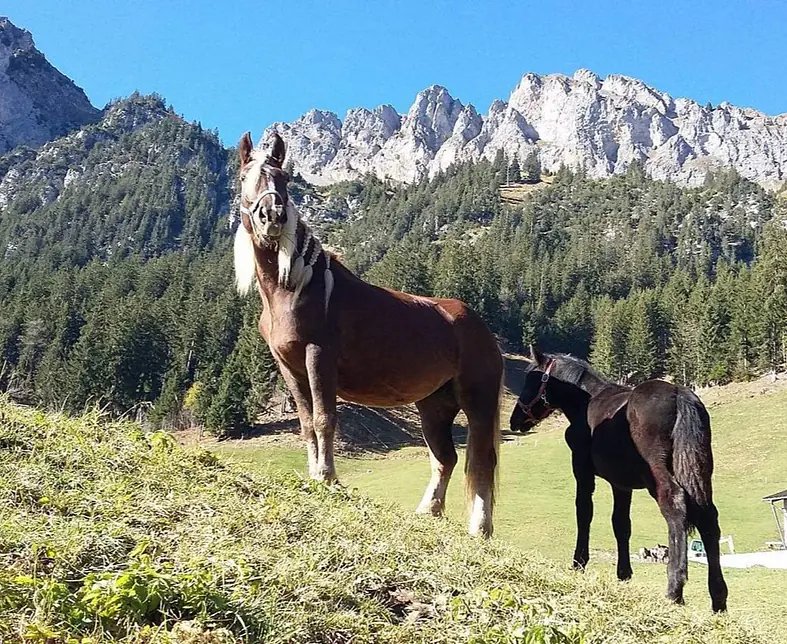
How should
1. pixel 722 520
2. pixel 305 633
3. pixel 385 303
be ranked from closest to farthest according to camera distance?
1. pixel 305 633
2. pixel 385 303
3. pixel 722 520

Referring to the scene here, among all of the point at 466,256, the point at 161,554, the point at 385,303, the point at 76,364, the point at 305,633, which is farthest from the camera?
the point at 466,256

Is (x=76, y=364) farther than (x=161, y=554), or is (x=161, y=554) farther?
(x=76, y=364)

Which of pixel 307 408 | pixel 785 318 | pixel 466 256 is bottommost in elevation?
pixel 307 408

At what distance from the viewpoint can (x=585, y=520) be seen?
7.13 meters

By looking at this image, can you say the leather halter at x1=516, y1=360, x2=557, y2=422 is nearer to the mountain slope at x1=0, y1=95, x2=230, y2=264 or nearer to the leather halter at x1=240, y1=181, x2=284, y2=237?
the leather halter at x1=240, y1=181, x2=284, y2=237

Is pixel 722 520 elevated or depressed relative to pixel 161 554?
depressed

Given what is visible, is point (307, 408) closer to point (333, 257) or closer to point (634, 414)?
point (333, 257)

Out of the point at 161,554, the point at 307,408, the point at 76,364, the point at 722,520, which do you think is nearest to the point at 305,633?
the point at 161,554

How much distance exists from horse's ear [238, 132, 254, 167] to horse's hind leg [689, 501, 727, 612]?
519 centimetres

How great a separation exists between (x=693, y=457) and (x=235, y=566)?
5035 millimetres

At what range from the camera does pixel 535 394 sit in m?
8.39

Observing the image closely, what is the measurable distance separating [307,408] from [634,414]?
3.67 meters

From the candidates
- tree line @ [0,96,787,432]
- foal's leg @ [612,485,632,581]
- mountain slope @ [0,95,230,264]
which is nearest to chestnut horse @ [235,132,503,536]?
tree line @ [0,96,787,432]

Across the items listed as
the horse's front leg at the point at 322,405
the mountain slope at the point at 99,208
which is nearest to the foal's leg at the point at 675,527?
the horse's front leg at the point at 322,405
